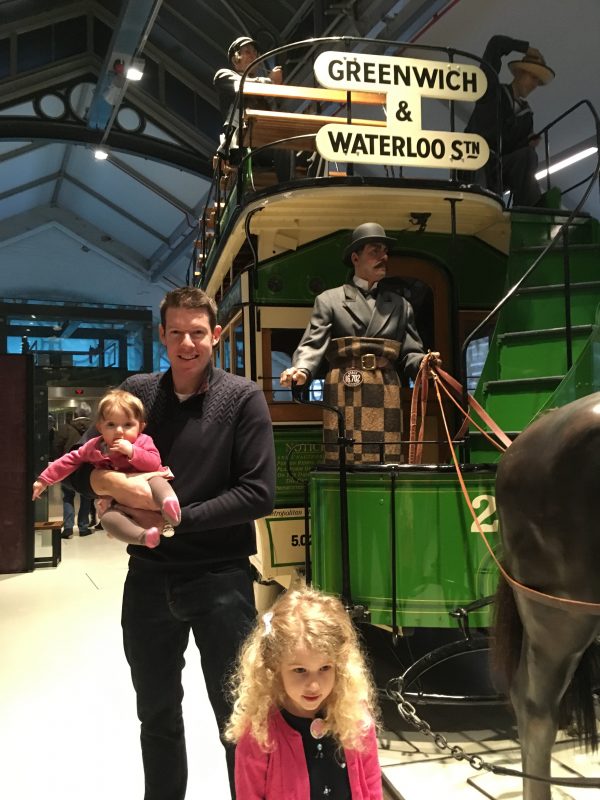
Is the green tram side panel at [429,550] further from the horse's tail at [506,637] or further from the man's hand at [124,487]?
the man's hand at [124,487]

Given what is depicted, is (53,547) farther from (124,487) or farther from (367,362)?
(124,487)

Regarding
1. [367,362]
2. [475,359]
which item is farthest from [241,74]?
[475,359]

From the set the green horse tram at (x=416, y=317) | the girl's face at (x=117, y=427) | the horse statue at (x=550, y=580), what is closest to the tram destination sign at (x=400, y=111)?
the green horse tram at (x=416, y=317)

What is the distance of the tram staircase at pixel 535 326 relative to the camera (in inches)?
163

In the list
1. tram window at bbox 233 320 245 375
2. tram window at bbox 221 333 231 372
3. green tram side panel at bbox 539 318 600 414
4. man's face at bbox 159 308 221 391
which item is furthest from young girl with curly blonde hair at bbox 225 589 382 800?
tram window at bbox 221 333 231 372

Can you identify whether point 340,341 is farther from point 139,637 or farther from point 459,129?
point 459,129

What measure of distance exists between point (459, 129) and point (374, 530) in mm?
6643

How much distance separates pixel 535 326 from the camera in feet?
15.3

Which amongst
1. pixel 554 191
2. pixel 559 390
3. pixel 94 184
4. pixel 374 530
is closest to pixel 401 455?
pixel 374 530

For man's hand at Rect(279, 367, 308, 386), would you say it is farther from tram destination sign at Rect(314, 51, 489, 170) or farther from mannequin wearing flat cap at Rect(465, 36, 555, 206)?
mannequin wearing flat cap at Rect(465, 36, 555, 206)

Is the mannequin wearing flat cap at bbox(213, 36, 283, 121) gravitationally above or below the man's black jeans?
above

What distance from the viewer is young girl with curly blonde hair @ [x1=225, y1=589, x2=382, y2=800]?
1.52 meters

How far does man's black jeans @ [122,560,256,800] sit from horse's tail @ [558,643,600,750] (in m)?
1.18

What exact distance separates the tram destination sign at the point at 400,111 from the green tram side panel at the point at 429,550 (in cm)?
185
